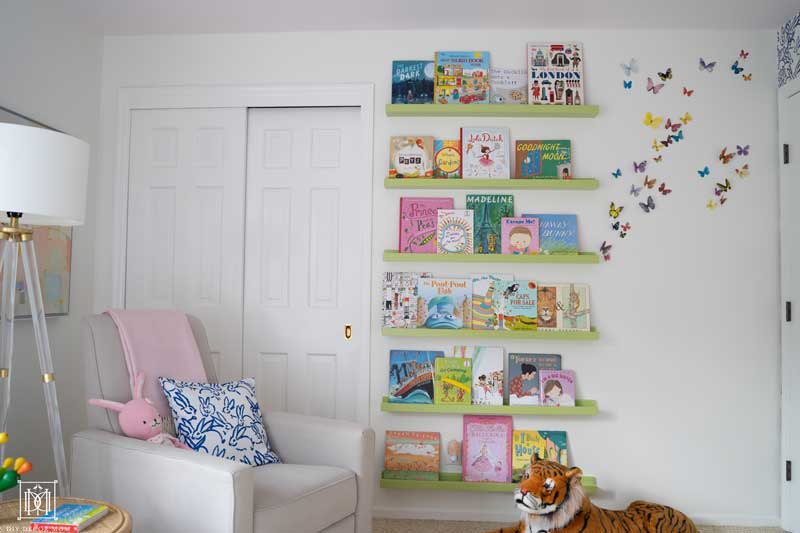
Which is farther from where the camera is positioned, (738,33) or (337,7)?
(738,33)

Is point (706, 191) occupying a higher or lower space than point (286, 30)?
lower

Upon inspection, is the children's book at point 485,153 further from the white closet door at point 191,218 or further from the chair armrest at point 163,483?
the chair armrest at point 163,483

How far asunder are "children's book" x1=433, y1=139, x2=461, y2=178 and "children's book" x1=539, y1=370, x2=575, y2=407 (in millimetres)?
1103

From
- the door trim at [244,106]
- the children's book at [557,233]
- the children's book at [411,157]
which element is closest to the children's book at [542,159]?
the children's book at [557,233]

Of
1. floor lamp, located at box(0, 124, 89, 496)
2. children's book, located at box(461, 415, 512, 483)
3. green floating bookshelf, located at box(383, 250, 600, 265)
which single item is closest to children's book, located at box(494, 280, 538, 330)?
green floating bookshelf, located at box(383, 250, 600, 265)

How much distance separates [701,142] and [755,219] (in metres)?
0.47

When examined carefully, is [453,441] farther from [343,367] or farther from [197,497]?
[197,497]

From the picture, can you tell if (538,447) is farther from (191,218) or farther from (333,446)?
(191,218)

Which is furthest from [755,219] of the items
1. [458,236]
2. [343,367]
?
[343,367]

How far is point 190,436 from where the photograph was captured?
2135mm

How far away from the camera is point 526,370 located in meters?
2.98

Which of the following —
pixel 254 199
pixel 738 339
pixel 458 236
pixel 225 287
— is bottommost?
pixel 738 339

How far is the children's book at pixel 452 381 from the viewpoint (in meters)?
2.95

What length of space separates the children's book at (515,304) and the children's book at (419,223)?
404 millimetres
